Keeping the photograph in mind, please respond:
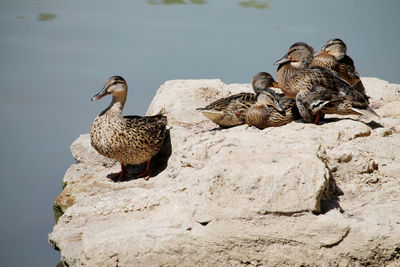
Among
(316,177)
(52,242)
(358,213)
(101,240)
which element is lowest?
(52,242)

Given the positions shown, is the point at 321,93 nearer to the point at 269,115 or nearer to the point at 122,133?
the point at 269,115

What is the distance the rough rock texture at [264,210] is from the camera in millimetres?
4543

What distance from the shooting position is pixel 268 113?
6.44m

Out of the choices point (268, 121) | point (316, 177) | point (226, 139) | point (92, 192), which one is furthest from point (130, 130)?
point (316, 177)

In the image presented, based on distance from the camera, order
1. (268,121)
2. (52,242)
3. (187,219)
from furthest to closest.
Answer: (268,121), (52,242), (187,219)

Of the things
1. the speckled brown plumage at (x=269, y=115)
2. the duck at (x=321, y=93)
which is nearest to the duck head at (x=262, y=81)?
the duck at (x=321, y=93)

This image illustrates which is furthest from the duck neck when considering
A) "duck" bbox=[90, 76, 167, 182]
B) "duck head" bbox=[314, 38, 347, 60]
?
"duck" bbox=[90, 76, 167, 182]

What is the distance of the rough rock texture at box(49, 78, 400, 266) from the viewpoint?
14.9 ft

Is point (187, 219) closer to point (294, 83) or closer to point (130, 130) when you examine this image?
point (130, 130)

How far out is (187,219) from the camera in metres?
4.83

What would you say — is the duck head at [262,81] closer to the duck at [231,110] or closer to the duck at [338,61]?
the duck at [231,110]

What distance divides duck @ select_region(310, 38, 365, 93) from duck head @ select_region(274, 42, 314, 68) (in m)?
0.21

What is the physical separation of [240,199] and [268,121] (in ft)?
6.43

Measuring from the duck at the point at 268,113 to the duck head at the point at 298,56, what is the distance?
69 cm
